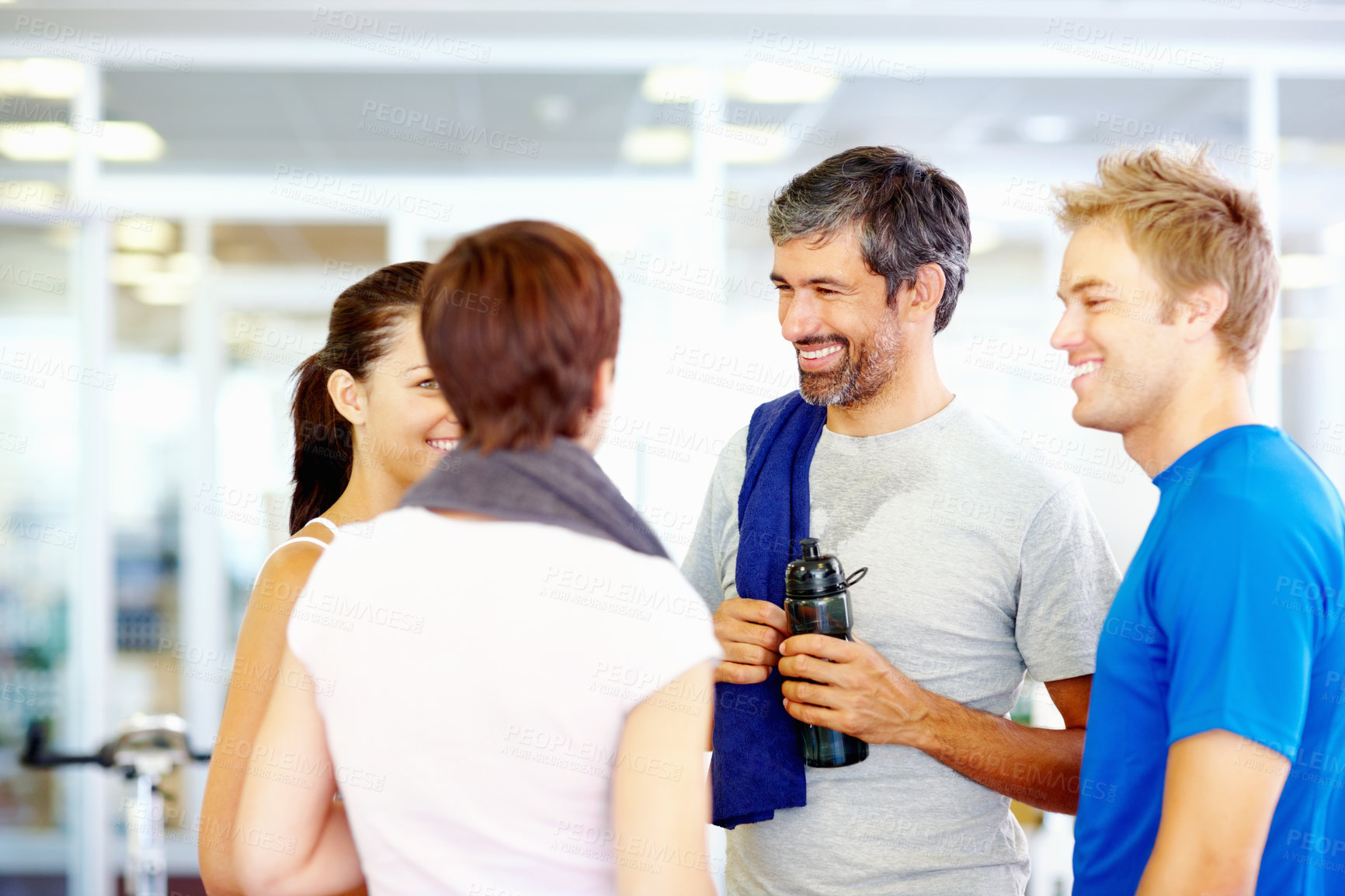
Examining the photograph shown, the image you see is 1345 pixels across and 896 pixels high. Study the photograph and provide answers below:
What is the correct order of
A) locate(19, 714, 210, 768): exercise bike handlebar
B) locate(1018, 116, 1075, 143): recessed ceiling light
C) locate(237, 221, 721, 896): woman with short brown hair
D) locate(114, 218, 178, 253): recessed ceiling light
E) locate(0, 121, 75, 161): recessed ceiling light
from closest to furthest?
locate(237, 221, 721, 896): woman with short brown hair, locate(19, 714, 210, 768): exercise bike handlebar, locate(0, 121, 75, 161): recessed ceiling light, locate(1018, 116, 1075, 143): recessed ceiling light, locate(114, 218, 178, 253): recessed ceiling light

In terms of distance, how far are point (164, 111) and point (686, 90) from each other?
1.77 meters

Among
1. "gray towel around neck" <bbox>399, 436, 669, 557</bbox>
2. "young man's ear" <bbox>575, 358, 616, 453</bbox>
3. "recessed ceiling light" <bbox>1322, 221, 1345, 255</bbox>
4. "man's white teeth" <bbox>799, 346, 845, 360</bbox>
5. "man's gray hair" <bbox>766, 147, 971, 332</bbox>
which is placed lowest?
"gray towel around neck" <bbox>399, 436, 669, 557</bbox>

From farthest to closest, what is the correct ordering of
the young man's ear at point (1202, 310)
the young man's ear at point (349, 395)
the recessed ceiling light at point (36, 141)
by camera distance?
the recessed ceiling light at point (36, 141) < the young man's ear at point (349, 395) < the young man's ear at point (1202, 310)

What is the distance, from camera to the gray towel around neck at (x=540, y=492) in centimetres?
86

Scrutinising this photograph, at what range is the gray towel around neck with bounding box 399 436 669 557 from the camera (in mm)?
862

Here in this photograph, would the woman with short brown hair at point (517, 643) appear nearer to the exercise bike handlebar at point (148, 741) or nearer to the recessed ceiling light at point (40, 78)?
the exercise bike handlebar at point (148, 741)

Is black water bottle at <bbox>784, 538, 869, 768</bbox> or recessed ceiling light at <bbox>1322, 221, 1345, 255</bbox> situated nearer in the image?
black water bottle at <bbox>784, 538, 869, 768</bbox>

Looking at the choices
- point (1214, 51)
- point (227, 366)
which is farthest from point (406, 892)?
point (227, 366)

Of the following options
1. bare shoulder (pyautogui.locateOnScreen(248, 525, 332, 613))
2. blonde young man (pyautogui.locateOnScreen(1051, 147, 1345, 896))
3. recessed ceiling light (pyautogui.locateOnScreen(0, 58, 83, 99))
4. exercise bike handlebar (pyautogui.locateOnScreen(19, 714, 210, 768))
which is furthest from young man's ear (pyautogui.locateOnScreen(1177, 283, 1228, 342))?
recessed ceiling light (pyautogui.locateOnScreen(0, 58, 83, 99))

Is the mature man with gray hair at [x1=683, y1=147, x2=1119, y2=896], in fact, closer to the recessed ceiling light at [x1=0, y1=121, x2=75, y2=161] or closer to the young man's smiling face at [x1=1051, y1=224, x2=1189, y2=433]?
the young man's smiling face at [x1=1051, y1=224, x2=1189, y2=433]

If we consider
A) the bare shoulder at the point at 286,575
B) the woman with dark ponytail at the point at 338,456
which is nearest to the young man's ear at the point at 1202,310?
the woman with dark ponytail at the point at 338,456

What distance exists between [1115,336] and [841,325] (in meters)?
0.46

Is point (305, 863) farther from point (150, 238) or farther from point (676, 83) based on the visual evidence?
point (150, 238)

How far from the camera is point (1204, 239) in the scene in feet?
3.66
